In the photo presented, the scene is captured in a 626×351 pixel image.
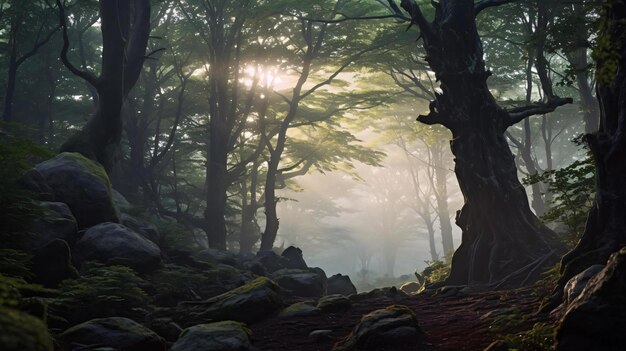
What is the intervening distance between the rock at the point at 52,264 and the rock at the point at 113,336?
1.71 metres

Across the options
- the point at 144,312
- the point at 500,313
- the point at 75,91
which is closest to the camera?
the point at 500,313

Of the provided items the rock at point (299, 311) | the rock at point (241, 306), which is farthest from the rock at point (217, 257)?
the rock at point (299, 311)

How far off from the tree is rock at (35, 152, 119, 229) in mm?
2511

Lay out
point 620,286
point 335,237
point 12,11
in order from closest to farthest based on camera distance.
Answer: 1. point 620,286
2. point 12,11
3. point 335,237

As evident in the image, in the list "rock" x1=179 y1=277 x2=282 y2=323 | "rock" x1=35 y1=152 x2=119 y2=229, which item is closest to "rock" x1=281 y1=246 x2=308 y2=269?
"rock" x1=35 y1=152 x2=119 y2=229

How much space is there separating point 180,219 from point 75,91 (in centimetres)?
872

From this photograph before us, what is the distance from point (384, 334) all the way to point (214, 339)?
1.69 m

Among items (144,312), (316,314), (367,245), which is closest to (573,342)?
(316,314)

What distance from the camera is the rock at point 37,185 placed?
803 cm

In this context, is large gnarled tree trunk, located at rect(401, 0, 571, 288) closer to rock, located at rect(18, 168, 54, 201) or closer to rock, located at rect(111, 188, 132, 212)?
rock, located at rect(18, 168, 54, 201)

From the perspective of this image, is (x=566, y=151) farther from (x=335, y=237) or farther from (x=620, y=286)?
(x=620, y=286)

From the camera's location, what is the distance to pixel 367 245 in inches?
2805

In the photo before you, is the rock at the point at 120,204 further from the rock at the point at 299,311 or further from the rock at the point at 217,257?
the rock at the point at 299,311

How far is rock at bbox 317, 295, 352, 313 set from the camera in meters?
7.36
